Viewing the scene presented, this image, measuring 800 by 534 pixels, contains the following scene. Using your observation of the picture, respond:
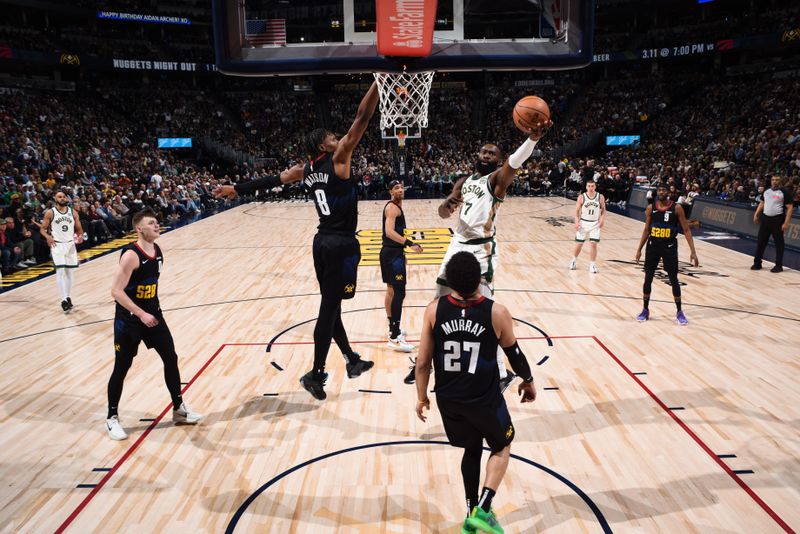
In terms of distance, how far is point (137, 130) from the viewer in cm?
3378

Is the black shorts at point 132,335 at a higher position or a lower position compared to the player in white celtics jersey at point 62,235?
lower

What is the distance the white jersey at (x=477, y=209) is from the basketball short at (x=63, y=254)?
6817 millimetres

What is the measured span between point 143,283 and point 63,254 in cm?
522

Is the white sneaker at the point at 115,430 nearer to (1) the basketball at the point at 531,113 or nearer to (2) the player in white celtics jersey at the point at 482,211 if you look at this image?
(2) the player in white celtics jersey at the point at 482,211

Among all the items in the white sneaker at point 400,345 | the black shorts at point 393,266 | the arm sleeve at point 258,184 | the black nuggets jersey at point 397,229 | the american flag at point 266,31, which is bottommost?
the white sneaker at point 400,345

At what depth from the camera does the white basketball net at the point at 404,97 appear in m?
12.8

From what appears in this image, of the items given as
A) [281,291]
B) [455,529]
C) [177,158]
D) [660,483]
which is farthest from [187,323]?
[177,158]

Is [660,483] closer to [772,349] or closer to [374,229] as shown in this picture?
[772,349]

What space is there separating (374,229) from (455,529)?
13.8 m

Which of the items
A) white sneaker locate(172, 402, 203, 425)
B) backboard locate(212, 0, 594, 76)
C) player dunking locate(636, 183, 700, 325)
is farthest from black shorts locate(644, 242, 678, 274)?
white sneaker locate(172, 402, 203, 425)

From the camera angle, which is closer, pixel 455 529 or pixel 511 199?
pixel 455 529

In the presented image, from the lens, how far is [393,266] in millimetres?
6816

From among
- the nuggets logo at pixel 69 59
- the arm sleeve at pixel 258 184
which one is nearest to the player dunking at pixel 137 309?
the arm sleeve at pixel 258 184

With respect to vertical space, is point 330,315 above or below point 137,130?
below
